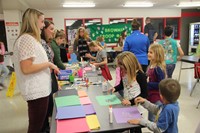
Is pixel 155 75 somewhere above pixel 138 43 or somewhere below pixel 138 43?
below

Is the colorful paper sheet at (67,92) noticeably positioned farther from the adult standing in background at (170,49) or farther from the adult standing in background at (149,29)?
the adult standing in background at (149,29)

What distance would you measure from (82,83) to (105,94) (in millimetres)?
568

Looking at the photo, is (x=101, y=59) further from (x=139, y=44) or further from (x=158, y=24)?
(x=158, y=24)

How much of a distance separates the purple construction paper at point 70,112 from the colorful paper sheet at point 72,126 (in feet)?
0.17

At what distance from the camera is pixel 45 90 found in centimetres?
169

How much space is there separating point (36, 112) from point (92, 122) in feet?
1.87

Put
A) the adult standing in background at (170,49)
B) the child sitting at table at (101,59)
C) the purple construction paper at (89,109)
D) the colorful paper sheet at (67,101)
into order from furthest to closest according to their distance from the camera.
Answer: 1. the child sitting at table at (101,59)
2. the adult standing in background at (170,49)
3. the colorful paper sheet at (67,101)
4. the purple construction paper at (89,109)

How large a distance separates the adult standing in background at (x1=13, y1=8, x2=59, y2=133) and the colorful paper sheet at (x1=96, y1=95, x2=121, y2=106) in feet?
1.70

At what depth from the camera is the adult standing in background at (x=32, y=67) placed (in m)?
1.57

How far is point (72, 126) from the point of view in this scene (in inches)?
54.9

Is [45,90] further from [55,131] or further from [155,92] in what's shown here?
[155,92]

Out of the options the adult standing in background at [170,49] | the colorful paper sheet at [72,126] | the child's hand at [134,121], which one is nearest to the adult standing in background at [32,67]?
the colorful paper sheet at [72,126]

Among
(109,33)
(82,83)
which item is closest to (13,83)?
(82,83)

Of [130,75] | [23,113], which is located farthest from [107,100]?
[23,113]
